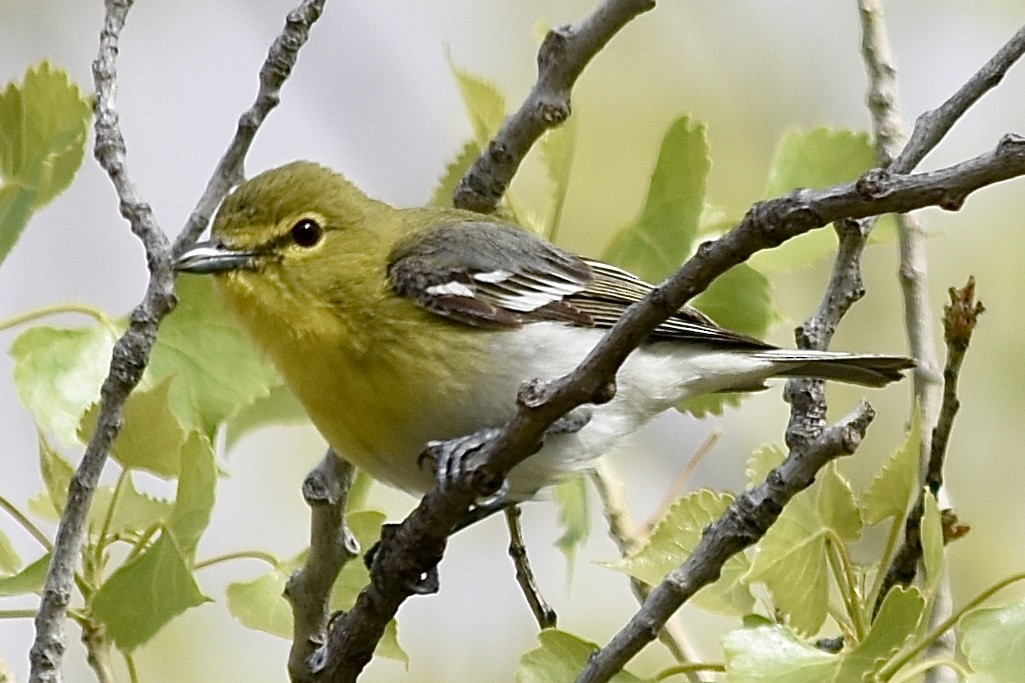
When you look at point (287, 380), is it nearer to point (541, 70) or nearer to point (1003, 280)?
point (541, 70)

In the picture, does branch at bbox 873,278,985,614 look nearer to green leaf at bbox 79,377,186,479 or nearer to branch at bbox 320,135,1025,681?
branch at bbox 320,135,1025,681

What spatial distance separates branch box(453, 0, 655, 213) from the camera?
7.18 ft

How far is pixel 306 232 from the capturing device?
2568mm

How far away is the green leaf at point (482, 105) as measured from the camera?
95.1 inches

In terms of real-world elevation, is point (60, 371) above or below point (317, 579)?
above

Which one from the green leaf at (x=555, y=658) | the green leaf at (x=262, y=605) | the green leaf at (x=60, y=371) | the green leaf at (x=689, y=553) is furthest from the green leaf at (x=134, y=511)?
the green leaf at (x=689, y=553)

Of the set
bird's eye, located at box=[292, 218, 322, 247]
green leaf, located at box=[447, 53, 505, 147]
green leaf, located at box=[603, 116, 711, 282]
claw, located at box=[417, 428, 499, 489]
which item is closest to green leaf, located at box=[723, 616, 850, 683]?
claw, located at box=[417, 428, 499, 489]

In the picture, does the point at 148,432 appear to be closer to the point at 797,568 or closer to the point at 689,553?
the point at 689,553

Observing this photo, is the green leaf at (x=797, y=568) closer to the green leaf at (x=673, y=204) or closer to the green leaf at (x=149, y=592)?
the green leaf at (x=673, y=204)

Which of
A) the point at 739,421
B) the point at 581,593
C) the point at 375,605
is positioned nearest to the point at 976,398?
the point at 739,421

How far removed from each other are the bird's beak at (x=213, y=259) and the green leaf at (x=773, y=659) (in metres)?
1.10

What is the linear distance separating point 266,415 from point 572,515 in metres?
0.62

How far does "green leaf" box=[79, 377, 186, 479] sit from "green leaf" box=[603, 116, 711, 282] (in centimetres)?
85

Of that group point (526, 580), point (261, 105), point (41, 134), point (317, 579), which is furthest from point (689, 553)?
point (41, 134)
